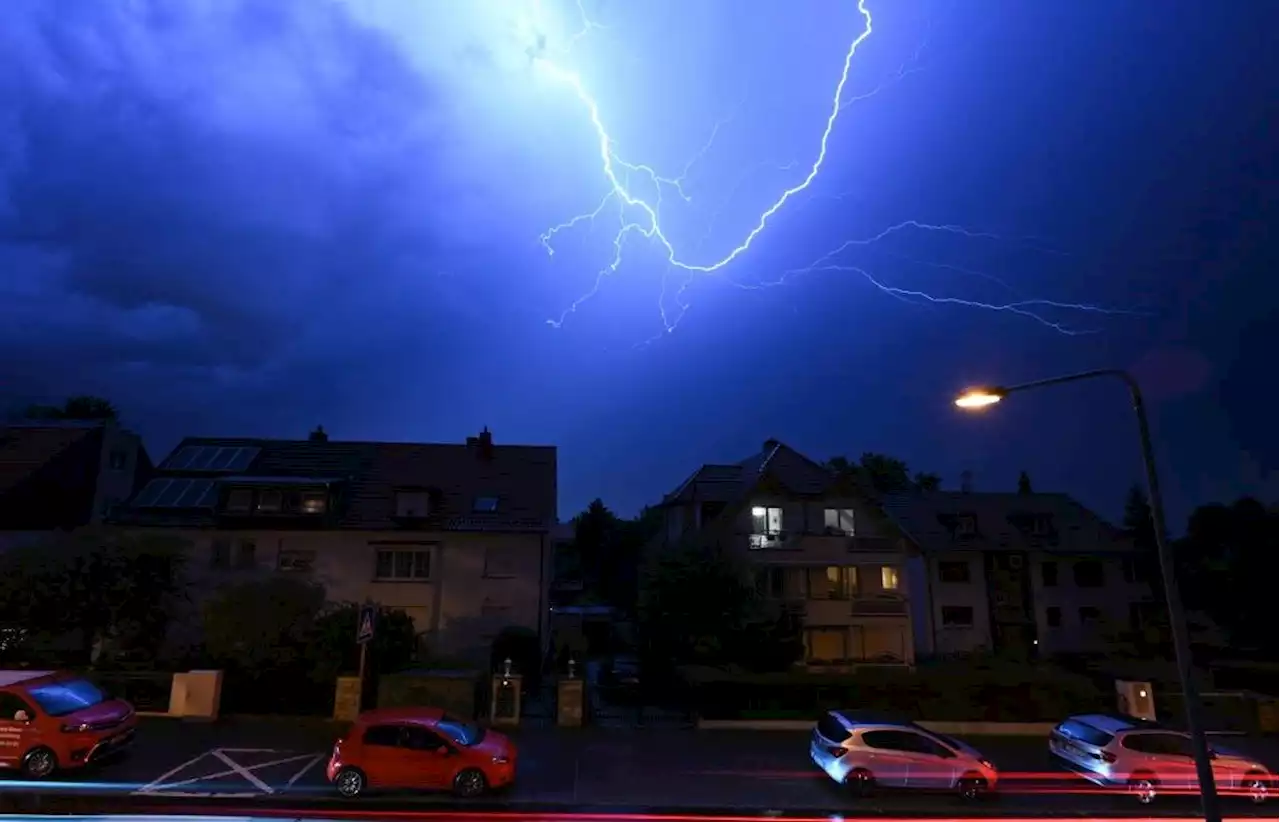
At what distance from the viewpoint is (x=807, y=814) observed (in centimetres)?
1402

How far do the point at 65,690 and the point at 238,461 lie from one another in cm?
2089

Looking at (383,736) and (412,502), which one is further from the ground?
(412,502)

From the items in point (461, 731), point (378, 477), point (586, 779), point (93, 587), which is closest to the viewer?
point (461, 731)

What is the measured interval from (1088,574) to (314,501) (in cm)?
4291

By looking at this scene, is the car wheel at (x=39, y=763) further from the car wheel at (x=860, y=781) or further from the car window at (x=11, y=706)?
the car wheel at (x=860, y=781)

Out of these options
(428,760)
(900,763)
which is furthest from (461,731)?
(900,763)

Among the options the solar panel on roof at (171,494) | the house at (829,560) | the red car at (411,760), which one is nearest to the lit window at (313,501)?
the solar panel on roof at (171,494)

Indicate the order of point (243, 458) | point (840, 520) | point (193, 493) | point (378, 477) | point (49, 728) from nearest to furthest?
1. point (49, 728)
2. point (193, 493)
3. point (840, 520)
4. point (378, 477)
5. point (243, 458)

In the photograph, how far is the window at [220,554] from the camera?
30.7 m

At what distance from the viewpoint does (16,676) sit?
15867 mm

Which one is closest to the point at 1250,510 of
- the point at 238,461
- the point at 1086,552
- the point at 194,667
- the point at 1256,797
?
the point at 1086,552

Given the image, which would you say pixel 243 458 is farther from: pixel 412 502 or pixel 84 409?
pixel 84 409

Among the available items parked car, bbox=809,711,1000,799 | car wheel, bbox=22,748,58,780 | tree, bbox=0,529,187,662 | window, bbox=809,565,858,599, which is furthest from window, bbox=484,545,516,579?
parked car, bbox=809,711,1000,799

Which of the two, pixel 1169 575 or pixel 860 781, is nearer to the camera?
pixel 1169 575
